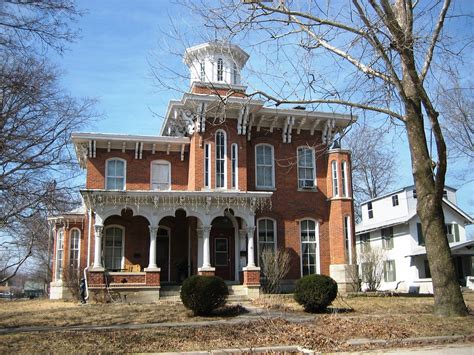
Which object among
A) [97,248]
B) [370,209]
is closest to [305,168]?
[97,248]

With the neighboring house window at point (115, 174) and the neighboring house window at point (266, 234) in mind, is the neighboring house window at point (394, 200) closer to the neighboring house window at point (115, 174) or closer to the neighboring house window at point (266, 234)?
the neighboring house window at point (266, 234)

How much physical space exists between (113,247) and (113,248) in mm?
50

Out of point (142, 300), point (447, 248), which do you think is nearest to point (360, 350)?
point (447, 248)

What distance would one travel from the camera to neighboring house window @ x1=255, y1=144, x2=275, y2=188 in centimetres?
2676

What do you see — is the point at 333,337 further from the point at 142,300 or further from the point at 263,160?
the point at 263,160

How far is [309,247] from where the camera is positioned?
26.6 m

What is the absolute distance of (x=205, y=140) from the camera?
2514 cm

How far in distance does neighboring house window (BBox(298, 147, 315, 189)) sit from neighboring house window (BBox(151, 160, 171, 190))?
6.95 meters

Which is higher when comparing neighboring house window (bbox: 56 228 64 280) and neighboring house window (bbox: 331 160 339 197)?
neighboring house window (bbox: 331 160 339 197)

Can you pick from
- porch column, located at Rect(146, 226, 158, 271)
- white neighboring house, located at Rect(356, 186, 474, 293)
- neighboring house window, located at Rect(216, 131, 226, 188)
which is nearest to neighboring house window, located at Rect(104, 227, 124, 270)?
porch column, located at Rect(146, 226, 158, 271)

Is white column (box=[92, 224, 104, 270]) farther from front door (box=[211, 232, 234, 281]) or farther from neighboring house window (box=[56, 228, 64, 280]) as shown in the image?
neighboring house window (box=[56, 228, 64, 280])

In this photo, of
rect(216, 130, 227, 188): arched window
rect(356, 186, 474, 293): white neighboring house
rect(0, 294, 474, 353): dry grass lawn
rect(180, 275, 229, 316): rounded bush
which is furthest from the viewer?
rect(356, 186, 474, 293): white neighboring house

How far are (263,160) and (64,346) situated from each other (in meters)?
18.4

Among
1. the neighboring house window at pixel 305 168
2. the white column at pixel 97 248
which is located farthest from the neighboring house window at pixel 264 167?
the white column at pixel 97 248
